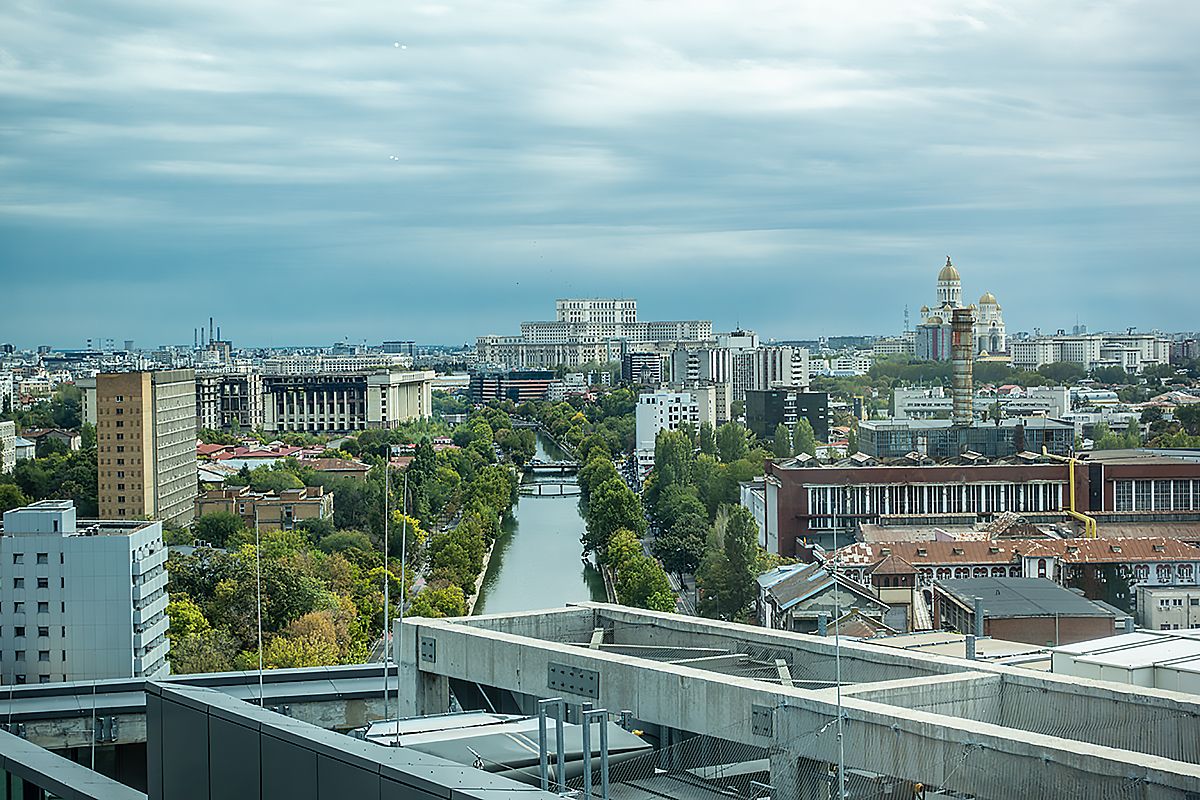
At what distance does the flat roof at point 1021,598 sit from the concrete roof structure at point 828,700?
12.8ft

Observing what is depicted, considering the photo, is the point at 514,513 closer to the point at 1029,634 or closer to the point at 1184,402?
the point at 1029,634

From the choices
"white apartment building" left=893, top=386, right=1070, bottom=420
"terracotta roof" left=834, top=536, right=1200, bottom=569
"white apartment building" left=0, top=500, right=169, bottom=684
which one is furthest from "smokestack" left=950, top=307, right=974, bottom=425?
"white apartment building" left=0, top=500, right=169, bottom=684

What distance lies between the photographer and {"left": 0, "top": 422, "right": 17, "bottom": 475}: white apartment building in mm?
13297

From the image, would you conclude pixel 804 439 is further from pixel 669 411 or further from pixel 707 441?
pixel 669 411

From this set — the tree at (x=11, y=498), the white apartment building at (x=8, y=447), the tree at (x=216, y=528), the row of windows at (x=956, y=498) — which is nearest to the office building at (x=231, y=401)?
the white apartment building at (x=8, y=447)

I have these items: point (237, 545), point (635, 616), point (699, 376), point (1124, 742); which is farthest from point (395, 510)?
point (699, 376)

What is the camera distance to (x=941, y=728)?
1.68 meters

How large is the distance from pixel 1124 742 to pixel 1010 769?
16.1 inches

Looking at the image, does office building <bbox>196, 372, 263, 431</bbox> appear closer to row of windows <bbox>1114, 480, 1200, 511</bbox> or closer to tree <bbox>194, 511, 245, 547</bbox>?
tree <bbox>194, 511, 245, 547</bbox>

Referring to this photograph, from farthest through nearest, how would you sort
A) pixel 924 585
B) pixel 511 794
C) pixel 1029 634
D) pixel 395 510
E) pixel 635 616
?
pixel 395 510 < pixel 924 585 < pixel 1029 634 < pixel 635 616 < pixel 511 794

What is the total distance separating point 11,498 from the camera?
1044 centimetres

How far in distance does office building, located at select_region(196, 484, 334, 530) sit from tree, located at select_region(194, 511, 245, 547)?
0.36 m

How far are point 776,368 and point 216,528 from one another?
64.0ft

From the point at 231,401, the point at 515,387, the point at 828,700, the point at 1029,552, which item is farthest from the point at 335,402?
the point at 828,700
